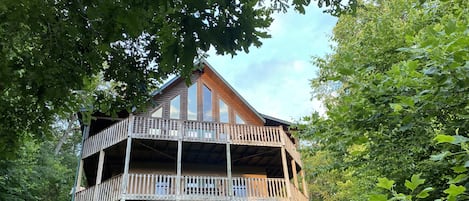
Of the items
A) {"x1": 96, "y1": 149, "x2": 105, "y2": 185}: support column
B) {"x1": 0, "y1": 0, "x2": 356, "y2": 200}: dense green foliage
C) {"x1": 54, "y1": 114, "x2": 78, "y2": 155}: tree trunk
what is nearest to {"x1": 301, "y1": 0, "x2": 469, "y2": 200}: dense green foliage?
{"x1": 0, "y1": 0, "x2": 356, "y2": 200}: dense green foliage

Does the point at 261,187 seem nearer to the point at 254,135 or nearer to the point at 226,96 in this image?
the point at 254,135

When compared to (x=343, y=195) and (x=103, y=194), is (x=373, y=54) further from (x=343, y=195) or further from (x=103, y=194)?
(x=343, y=195)

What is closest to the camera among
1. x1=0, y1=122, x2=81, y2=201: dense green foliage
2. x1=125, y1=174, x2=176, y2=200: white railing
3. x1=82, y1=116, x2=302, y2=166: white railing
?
x1=125, y1=174, x2=176, y2=200: white railing

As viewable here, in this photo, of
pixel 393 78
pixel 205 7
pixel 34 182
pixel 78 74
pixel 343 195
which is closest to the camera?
pixel 205 7

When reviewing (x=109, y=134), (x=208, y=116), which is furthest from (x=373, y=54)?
(x=109, y=134)

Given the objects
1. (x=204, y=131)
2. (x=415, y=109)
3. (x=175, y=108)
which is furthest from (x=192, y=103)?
(x=415, y=109)

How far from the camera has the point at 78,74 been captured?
3.59 meters

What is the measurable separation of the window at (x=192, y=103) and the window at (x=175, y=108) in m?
0.39

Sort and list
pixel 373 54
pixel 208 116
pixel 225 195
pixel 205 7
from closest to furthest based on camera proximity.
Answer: pixel 205 7 < pixel 373 54 < pixel 225 195 < pixel 208 116

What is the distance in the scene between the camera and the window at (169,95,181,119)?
552 inches

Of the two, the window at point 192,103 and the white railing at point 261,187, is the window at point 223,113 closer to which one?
the window at point 192,103

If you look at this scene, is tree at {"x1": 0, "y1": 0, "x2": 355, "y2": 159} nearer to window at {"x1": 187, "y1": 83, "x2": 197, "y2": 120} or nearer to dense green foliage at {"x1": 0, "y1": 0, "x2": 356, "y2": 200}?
dense green foliage at {"x1": 0, "y1": 0, "x2": 356, "y2": 200}

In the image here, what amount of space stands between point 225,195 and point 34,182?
11.0 meters

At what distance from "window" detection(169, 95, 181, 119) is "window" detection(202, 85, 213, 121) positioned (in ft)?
3.37
